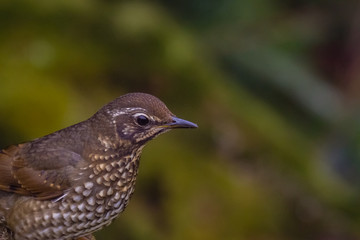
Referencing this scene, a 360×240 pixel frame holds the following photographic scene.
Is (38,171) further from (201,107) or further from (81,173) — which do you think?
(201,107)

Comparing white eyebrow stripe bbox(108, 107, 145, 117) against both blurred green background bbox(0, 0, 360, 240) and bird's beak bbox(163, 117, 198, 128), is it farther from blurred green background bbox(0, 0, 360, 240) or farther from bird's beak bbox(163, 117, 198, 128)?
blurred green background bbox(0, 0, 360, 240)

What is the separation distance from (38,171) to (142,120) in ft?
1.95

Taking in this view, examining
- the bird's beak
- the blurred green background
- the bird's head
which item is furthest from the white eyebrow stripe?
the blurred green background

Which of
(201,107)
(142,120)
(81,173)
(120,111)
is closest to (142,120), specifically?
(142,120)

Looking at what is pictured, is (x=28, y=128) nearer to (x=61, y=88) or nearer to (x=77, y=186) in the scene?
(x=61, y=88)

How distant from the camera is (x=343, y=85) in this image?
10078 mm

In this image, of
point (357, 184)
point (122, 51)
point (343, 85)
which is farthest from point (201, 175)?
point (343, 85)

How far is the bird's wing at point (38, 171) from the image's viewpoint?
405 centimetres

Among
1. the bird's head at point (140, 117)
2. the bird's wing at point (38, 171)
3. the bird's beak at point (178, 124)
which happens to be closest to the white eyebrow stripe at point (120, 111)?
the bird's head at point (140, 117)

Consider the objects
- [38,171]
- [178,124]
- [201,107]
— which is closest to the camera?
[178,124]

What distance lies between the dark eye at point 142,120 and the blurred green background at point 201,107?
192 cm

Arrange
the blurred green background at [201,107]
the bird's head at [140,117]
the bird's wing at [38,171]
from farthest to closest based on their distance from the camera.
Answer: the blurred green background at [201,107], the bird's wing at [38,171], the bird's head at [140,117]

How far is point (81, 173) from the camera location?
4055mm

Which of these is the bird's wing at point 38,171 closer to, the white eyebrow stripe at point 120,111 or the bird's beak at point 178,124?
the white eyebrow stripe at point 120,111
